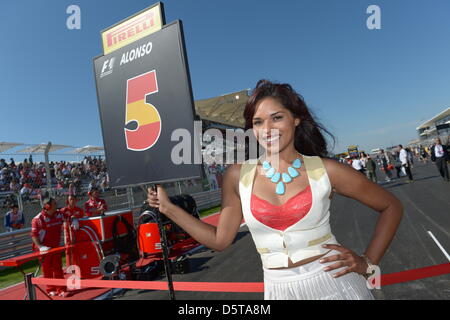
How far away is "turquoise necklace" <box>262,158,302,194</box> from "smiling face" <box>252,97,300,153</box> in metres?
0.09

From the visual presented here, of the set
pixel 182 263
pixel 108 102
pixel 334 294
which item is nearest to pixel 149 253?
pixel 182 263

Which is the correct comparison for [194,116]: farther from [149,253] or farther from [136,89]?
[149,253]

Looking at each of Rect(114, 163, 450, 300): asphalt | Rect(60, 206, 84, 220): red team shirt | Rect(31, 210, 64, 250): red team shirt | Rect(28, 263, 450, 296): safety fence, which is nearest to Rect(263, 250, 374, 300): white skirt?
Rect(28, 263, 450, 296): safety fence

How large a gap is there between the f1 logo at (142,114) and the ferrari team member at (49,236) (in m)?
5.17

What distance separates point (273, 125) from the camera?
1.42 metres

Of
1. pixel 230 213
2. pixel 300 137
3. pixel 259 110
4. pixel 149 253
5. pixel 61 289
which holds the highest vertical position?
pixel 259 110

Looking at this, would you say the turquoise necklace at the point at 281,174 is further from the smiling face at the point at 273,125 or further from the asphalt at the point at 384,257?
the asphalt at the point at 384,257

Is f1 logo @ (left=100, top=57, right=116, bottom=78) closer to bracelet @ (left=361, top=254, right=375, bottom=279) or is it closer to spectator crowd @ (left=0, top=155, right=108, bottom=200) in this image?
bracelet @ (left=361, top=254, right=375, bottom=279)

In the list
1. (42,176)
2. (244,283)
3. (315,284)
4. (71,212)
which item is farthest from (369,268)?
(42,176)

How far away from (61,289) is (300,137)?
19.7 feet

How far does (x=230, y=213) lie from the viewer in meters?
1.50

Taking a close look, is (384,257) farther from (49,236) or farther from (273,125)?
(49,236)

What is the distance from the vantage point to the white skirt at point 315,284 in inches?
50.4
